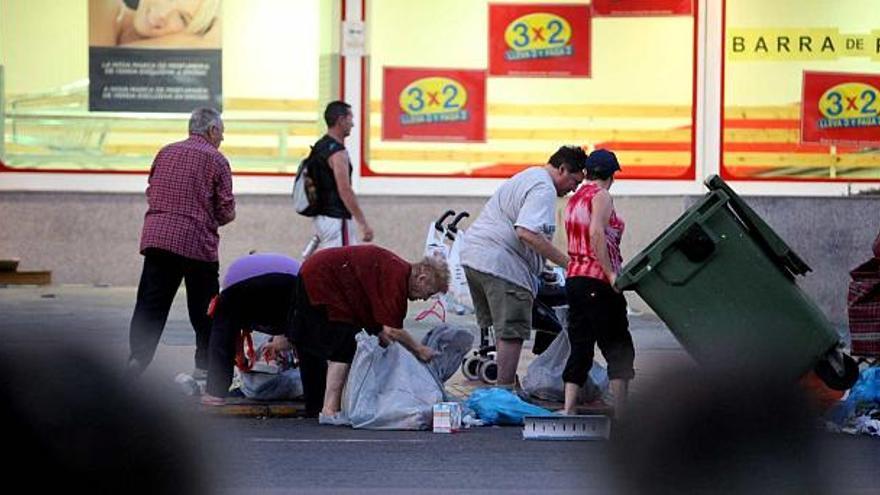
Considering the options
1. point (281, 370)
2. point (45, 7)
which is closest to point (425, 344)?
point (281, 370)

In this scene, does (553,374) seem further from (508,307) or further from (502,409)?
(502,409)

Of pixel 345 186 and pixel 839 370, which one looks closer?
pixel 839 370

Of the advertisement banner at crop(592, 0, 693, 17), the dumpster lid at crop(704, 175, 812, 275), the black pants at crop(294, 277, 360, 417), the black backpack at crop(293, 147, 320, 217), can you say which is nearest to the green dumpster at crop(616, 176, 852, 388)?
the dumpster lid at crop(704, 175, 812, 275)

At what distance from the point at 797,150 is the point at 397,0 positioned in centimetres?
395

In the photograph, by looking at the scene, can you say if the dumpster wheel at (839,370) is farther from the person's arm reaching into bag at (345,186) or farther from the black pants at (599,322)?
the person's arm reaching into bag at (345,186)

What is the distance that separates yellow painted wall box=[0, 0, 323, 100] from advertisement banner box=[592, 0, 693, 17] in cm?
260

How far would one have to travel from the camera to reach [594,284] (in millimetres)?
8961

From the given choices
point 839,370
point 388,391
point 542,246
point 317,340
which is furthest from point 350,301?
point 839,370

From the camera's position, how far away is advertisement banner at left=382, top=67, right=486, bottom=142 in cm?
1541

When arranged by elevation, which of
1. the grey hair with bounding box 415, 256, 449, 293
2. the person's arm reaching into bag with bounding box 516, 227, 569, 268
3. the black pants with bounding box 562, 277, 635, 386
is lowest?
the black pants with bounding box 562, 277, 635, 386

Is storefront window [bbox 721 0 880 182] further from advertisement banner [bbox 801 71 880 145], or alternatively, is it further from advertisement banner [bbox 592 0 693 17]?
advertisement banner [bbox 592 0 693 17]

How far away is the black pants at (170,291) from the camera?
390 inches

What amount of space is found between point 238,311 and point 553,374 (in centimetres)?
187

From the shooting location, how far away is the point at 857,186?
15641 millimetres
